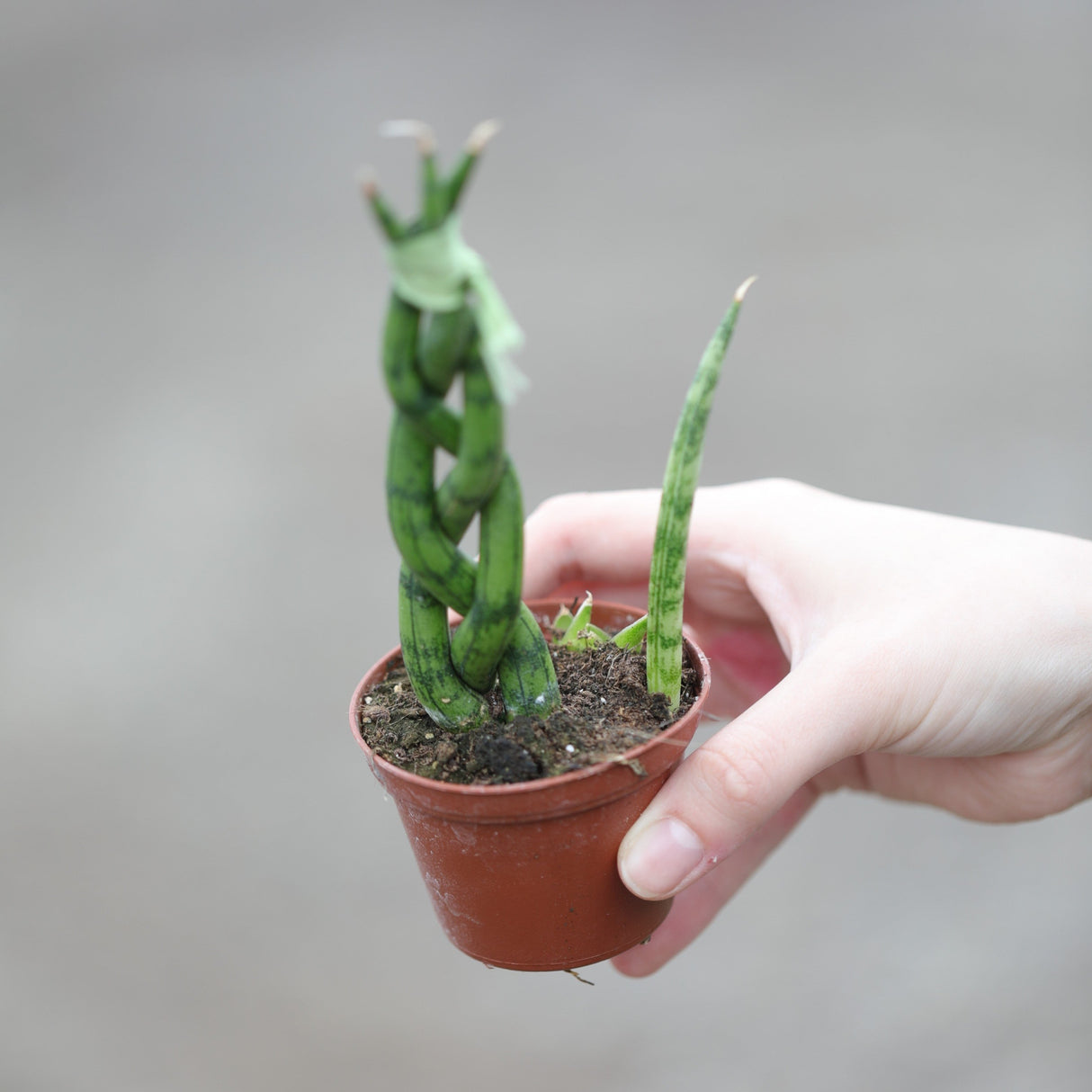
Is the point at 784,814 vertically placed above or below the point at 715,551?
below

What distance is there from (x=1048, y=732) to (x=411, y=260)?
3.11ft

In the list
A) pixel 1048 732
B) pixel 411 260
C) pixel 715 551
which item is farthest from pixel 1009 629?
pixel 411 260

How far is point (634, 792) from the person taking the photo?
79 cm

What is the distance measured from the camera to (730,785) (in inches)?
31.6

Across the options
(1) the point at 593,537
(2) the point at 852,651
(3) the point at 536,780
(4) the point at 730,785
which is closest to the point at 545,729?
(3) the point at 536,780

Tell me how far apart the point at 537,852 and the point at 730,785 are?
0.61 ft

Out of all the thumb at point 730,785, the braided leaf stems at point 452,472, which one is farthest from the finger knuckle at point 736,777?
the braided leaf stems at point 452,472

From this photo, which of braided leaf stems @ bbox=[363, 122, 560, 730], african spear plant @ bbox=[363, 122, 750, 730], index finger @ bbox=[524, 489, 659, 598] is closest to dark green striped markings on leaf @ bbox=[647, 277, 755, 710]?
african spear plant @ bbox=[363, 122, 750, 730]

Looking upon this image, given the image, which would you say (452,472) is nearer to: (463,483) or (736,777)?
(463,483)

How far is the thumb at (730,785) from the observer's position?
80 centimetres

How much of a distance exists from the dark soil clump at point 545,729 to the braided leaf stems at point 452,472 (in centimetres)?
3

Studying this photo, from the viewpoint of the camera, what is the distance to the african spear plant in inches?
23.2

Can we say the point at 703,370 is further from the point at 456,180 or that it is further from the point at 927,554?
the point at 927,554

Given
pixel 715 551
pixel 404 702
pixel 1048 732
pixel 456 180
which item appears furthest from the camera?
pixel 715 551
